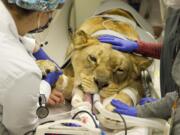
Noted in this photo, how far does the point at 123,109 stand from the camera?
1.75 m

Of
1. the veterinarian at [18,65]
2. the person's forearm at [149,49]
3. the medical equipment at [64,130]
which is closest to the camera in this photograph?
the veterinarian at [18,65]

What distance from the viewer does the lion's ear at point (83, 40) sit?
6.87ft

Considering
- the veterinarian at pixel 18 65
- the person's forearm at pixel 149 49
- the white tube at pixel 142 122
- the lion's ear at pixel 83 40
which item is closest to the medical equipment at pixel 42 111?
the veterinarian at pixel 18 65

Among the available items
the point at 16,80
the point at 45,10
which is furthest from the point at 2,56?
the point at 45,10

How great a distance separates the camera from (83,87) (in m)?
1.93

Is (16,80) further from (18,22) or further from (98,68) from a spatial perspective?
(98,68)

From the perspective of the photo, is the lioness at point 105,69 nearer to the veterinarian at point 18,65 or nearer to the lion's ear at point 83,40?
the lion's ear at point 83,40

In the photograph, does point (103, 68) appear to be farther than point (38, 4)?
Yes

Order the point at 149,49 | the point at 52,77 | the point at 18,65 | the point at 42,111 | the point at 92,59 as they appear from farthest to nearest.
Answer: the point at 149,49 → the point at 92,59 → the point at 52,77 → the point at 42,111 → the point at 18,65

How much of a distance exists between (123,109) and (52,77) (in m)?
0.40

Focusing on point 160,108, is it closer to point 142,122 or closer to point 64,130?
point 142,122

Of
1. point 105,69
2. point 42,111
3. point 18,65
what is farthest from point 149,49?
point 18,65

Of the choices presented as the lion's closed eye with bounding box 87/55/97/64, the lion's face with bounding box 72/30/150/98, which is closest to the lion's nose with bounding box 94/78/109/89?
the lion's face with bounding box 72/30/150/98

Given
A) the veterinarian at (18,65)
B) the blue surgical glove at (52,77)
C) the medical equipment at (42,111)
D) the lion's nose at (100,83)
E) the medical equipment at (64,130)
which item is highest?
the veterinarian at (18,65)
